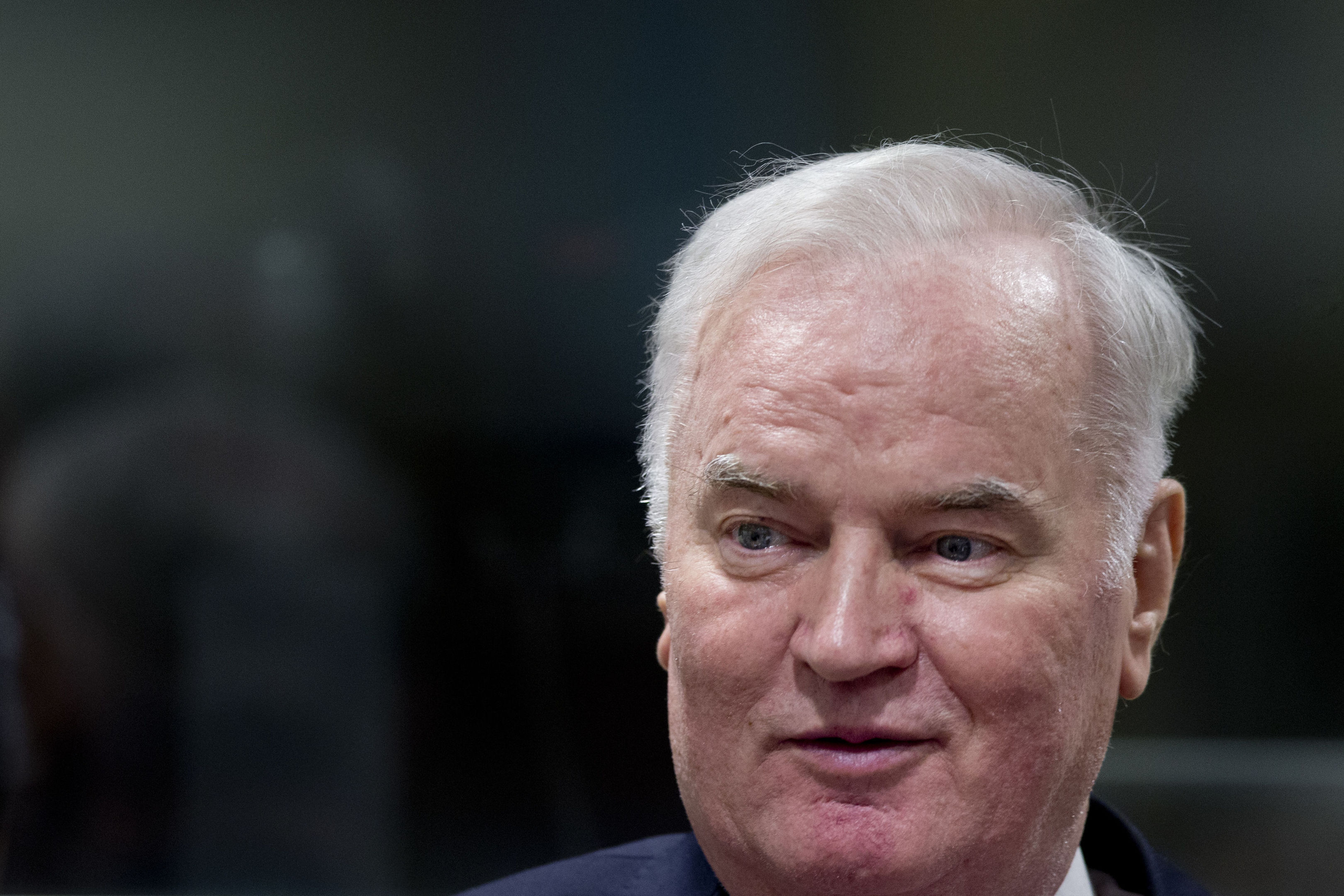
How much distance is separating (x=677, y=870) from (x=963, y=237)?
965mm

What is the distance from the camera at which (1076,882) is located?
146cm

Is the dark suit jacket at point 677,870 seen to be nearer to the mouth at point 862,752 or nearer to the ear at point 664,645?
the ear at point 664,645

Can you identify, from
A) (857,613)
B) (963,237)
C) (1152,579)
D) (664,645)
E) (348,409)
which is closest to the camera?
(857,613)

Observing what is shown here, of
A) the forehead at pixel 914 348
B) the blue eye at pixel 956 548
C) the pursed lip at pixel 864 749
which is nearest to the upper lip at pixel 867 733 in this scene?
the pursed lip at pixel 864 749

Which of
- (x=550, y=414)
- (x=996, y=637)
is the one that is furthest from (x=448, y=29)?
(x=996, y=637)

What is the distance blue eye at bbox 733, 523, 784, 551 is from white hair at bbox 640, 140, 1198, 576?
6.6 inches

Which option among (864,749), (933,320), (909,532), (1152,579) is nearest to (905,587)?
(909,532)

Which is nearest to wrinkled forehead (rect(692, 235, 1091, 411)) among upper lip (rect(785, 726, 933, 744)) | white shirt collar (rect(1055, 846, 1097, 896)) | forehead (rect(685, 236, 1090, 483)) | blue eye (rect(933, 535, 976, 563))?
forehead (rect(685, 236, 1090, 483))

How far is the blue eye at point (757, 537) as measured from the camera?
1.26 m

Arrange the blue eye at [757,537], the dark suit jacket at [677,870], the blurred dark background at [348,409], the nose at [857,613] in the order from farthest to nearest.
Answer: the blurred dark background at [348,409]
the dark suit jacket at [677,870]
the blue eye at [757,537]
the nose at [857,613]

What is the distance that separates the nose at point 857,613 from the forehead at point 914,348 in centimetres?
12

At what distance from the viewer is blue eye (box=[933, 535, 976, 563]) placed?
47.4 inches

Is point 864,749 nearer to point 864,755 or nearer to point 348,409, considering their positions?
point 864,755

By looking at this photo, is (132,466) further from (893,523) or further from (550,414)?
(893,523)
